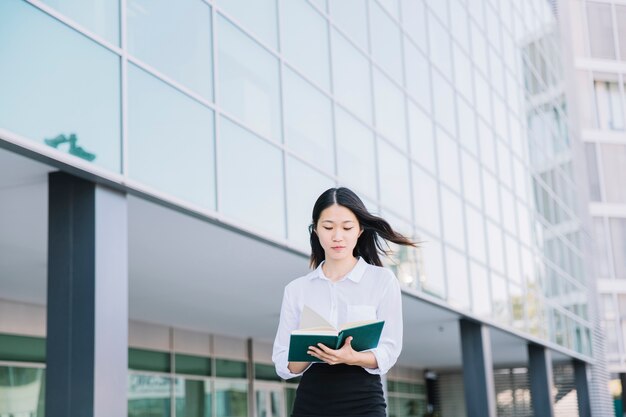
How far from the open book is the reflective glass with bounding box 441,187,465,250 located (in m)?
14.8

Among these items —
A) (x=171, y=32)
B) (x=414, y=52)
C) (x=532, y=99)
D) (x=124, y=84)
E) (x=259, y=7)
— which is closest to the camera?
(x=124, y=84)

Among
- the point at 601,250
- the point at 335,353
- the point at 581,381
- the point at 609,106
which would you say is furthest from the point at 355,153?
the point at 609,106

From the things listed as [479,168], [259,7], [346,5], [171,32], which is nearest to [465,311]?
[479,168]

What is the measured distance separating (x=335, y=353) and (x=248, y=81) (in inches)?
323

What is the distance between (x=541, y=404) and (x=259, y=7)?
1618 centimetres

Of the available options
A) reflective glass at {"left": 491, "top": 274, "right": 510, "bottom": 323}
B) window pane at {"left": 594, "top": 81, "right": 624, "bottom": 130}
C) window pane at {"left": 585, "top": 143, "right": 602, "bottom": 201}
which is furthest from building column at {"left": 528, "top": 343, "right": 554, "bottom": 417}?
window pane at {"left": 594, "top": 81, "right": 624, "bottom": 130}

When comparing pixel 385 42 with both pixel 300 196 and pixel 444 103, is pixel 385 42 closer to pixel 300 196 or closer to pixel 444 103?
pixel 444 103

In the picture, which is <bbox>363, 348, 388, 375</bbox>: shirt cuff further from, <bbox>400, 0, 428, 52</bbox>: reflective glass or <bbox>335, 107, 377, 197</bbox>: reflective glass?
<bbox>400, 0, 428, 52</bbox>: reflective glass

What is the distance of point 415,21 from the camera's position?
58.9 ft

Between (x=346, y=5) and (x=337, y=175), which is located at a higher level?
(x=346, y=5)

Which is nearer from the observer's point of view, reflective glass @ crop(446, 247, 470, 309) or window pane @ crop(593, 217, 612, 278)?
reflective glass @ crop(446, 247, 470, 309)

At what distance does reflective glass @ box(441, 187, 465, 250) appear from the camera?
17844 mm

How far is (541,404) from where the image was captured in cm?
2431

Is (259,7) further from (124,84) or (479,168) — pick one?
(479,168)
